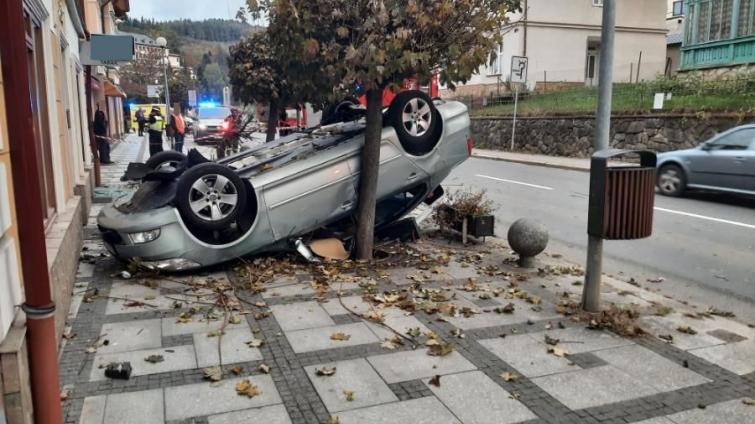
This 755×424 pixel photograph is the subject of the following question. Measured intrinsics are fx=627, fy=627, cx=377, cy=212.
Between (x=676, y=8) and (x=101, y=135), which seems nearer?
(x=101, y=135)

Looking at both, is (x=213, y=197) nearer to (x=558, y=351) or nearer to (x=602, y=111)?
(x=558, y=351)

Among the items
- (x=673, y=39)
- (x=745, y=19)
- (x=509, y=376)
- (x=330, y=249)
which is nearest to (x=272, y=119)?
(x=330, y=249)

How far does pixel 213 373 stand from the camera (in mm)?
4000

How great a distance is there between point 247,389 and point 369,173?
11.2 ft

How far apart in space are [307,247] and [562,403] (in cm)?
378

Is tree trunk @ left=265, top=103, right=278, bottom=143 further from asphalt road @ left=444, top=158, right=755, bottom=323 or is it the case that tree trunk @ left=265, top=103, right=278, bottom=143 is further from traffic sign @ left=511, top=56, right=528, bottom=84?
traffic sign @ left=511, top=56, right=528, bottom=84

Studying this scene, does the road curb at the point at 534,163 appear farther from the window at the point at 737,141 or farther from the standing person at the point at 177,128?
the standing person at the point at 177,128

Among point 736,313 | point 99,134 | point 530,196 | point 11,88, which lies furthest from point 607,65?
point 99,134

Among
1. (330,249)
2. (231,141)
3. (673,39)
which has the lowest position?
(330,249)

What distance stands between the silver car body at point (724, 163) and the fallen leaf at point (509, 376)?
9395 millimetres

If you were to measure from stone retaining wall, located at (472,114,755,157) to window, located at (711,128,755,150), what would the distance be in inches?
221

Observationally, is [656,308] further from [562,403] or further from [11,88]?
[11,88]

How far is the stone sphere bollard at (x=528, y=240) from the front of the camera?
6703mm

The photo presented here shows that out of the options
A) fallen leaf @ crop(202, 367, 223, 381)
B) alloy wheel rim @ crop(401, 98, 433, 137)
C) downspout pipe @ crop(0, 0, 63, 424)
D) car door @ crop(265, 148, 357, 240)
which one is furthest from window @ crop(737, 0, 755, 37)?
downspout pipe @ crop(0, 0, 63, 424)
